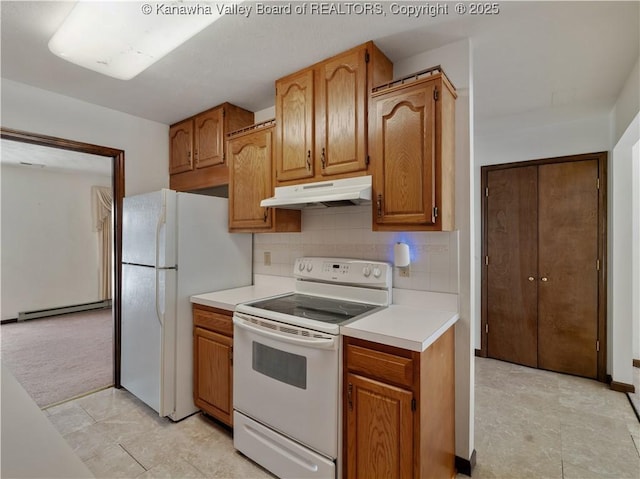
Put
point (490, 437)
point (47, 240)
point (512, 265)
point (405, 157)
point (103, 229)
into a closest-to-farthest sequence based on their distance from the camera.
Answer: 1. point (405, 157)
2. point (490, 437)
3. point (512, 265)
4. point (47, 240)
5. point (103, 229)

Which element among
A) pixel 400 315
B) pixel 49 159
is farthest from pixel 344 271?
pixel 49 159

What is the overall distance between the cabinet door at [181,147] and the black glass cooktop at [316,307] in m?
1.67

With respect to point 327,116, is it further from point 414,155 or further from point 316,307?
point 316,307

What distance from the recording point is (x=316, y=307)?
6.46 ft

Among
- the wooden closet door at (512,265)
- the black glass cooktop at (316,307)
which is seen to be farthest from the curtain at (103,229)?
the wooden closet door at (512,265)

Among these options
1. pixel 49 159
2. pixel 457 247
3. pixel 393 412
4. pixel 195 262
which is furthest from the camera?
pixel 49 159

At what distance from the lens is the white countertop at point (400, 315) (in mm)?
1421

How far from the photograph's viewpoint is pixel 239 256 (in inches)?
106

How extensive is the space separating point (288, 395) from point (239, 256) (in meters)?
1.32

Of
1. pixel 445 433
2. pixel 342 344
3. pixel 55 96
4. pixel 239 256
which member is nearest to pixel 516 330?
pixel 445 433

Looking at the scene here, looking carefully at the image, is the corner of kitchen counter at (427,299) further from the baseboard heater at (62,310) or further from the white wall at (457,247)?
the baseboard heater at (62,310)

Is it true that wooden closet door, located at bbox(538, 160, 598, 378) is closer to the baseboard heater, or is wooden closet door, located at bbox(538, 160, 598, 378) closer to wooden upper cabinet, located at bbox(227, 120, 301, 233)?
wooden upper cabinet, located at bbox(227, 120, 301, 233)

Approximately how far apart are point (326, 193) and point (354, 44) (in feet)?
2.85

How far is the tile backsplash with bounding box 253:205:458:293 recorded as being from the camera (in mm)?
1893
